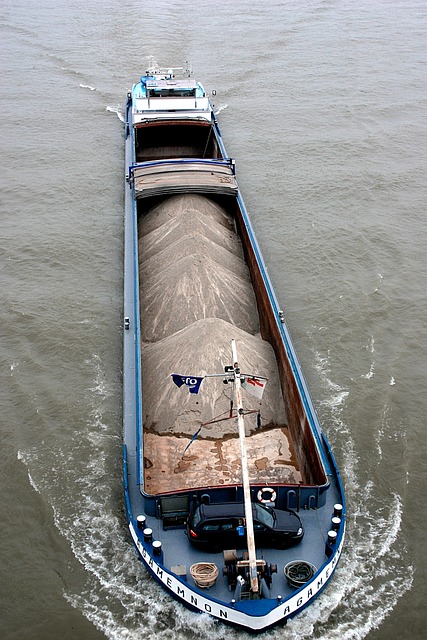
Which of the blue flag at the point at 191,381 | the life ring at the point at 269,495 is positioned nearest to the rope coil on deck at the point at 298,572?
the life ring at the point at 269,495

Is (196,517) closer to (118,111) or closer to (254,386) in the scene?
(254,386)

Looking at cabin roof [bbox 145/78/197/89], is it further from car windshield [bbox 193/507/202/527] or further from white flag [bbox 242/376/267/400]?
car windshield [bbox 193/507/202/527]

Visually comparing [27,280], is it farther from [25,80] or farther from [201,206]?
[25,80]

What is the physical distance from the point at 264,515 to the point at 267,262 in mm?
12174

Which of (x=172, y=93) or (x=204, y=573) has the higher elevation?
A: (x=172, y=93)

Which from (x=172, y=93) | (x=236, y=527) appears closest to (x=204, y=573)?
(x=236, y=527)

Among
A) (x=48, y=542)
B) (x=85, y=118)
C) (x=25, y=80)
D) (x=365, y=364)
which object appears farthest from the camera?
(x=25, y=80)

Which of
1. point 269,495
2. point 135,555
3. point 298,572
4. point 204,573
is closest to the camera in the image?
point 204,573

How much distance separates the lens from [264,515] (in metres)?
11.7

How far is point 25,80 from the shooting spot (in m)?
38.5

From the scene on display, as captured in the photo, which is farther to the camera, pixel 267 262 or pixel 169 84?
pixel 169 84

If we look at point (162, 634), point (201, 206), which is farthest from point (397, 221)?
point (162, 634)

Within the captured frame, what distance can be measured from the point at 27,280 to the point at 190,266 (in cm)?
633

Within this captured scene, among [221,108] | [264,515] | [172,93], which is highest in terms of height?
[221,108]
